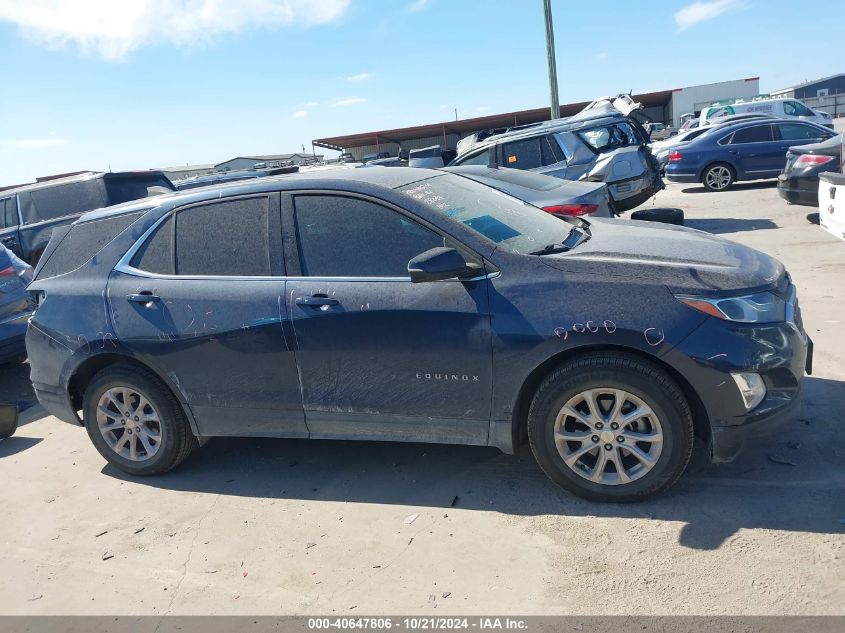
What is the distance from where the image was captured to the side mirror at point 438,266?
11.3ft

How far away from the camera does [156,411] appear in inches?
170

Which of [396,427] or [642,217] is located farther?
[642,217]

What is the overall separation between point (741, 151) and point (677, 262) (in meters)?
13.3

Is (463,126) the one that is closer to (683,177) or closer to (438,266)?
(683,177)

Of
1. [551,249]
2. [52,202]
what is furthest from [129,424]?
[52,202]

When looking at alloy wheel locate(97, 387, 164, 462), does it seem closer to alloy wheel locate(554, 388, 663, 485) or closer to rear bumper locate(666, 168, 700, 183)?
alloy wheel locate(554, 388, 663, 485)

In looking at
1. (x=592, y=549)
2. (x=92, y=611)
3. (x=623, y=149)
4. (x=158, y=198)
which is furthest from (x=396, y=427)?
(x=623, y=149)

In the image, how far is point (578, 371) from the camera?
133 inches

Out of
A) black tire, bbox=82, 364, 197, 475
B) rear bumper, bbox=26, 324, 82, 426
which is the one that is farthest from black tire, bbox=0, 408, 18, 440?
black tire, bbox=82, 364, 197, 475

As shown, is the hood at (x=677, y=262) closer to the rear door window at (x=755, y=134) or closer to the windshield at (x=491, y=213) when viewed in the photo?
the windshield at (x=491, y=213)

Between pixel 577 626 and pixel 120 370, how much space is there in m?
3.11

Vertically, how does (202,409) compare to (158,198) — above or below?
below

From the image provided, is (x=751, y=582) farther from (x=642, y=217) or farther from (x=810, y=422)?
(x=642, y=217)

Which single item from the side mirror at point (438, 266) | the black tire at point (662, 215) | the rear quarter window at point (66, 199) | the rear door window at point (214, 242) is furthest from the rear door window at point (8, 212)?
the side mirror at point (438, 266)
